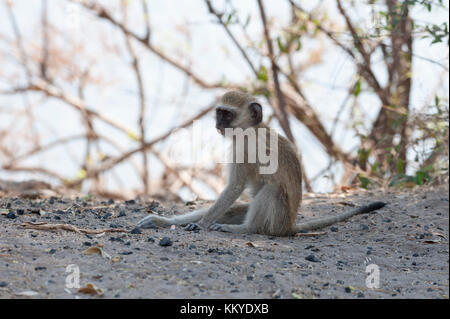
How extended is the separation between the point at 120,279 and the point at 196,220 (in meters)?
2.04

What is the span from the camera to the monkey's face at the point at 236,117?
5.98 metres

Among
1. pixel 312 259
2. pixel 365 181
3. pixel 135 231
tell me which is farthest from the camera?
pixel 365 181

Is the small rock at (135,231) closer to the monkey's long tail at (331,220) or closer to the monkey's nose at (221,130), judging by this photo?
the monkey's nose at (221,130)

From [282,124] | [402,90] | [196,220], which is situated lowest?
[196,220]

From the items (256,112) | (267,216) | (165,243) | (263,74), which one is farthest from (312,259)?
(263,74)

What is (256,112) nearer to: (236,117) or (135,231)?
(236,117)

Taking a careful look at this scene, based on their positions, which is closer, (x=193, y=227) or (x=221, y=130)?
(x=193, y=227)

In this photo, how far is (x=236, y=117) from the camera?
6.04m

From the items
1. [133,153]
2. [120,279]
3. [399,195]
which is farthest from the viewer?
[133,153]

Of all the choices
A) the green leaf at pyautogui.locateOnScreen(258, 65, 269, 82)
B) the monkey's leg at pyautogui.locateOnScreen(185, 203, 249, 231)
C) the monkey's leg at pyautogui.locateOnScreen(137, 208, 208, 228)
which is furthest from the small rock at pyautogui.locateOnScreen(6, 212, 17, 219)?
the green leaf at pyautogui.locateOnScreen(258, 65, 269, 82)

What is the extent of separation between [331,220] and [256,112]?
Answer: 53.3 inches

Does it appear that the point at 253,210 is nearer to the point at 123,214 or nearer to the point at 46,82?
the point at 123,214
